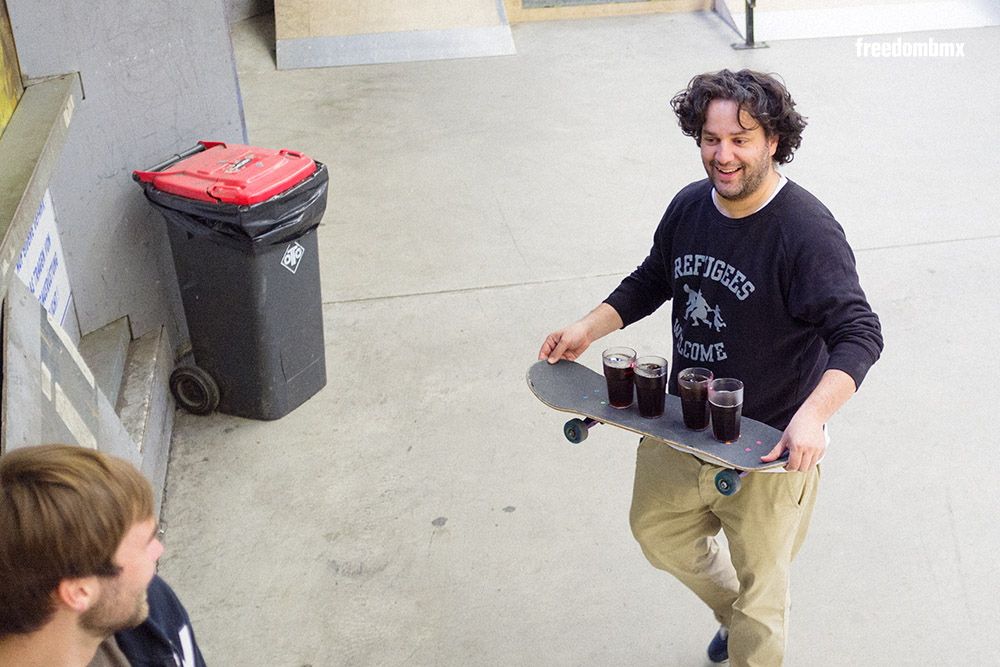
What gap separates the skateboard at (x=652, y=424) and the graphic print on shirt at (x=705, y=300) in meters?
0.17

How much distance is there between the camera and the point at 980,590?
3.34 meters

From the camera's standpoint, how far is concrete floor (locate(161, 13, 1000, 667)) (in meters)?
3.27

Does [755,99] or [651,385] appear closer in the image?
[755,99]

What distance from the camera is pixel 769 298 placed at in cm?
248

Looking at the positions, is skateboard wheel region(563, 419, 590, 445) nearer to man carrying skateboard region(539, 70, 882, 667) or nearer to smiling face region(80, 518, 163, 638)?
man carrying skateboard region(539, 70, 882, 667)

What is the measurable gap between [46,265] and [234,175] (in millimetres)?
756

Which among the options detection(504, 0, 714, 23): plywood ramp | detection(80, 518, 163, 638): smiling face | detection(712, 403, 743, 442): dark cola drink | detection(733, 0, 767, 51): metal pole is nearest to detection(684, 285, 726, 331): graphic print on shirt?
detection(712, 403, 743, 442): dark cola drink

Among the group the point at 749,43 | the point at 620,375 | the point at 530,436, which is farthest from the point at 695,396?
the point at 749,43

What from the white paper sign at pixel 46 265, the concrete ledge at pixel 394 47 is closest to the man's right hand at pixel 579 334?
the white paper sign at pixel 46 265

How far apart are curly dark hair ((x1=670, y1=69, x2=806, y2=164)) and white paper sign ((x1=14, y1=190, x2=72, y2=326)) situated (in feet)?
6.70

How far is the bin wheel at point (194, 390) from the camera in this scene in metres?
4.25

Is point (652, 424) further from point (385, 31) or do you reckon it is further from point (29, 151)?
point (385, 31)
